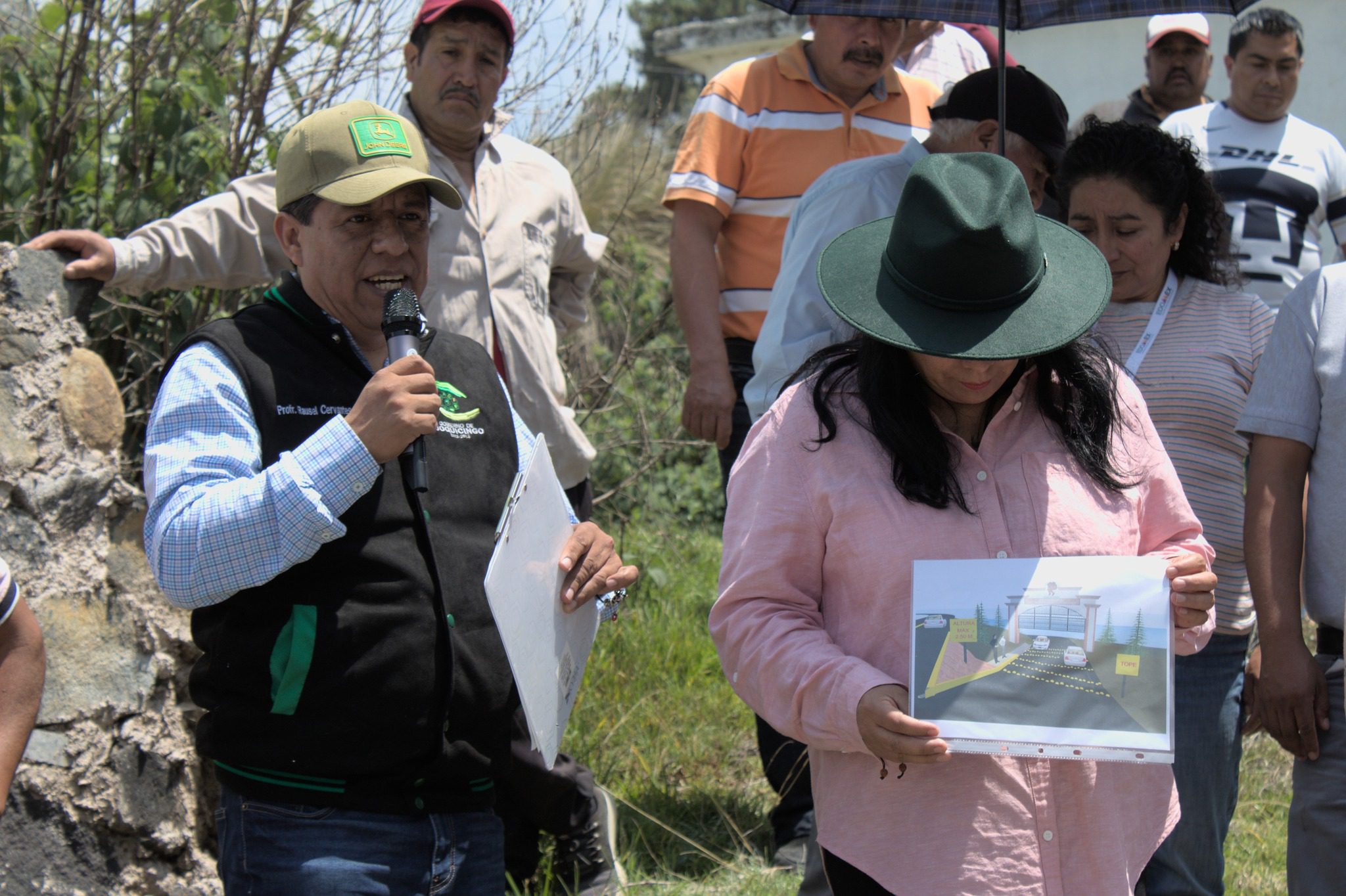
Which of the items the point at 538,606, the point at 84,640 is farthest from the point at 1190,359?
the point at 84,640

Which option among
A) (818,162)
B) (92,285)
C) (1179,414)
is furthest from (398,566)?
(818,162)

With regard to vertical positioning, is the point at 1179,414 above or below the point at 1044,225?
below

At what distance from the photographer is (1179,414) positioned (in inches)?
134

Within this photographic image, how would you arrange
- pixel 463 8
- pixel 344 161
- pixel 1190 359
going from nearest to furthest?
pixel 344 161 → pixel 1190 359 → pixel 463 8

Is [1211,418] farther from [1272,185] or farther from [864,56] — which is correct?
[1272,185]

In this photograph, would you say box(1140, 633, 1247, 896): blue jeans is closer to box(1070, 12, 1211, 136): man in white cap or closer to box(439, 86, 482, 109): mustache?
box(439, 86, 482, 109): mustache

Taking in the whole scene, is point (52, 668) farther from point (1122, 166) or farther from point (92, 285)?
point (1122, 166)

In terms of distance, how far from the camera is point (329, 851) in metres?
2.48

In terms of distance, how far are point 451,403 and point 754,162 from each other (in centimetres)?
210

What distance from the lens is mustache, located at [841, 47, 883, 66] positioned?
14.6ft

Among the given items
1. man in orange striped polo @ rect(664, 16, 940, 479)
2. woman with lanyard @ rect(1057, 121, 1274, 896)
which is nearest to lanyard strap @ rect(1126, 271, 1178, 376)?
woman with lanyard @ rect(1057, 121, 1274, 896)

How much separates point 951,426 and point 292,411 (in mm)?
1244

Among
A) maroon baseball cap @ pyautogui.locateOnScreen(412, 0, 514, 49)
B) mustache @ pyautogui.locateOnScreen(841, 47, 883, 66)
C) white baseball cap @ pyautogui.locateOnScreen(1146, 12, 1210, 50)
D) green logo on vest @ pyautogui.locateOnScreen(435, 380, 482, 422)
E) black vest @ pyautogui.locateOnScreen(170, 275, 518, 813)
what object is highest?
white baseball cap @ pyautogui.locateOnScreen(1146, 12, 1210, 50)

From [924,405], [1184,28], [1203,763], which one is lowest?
[1203,763]
